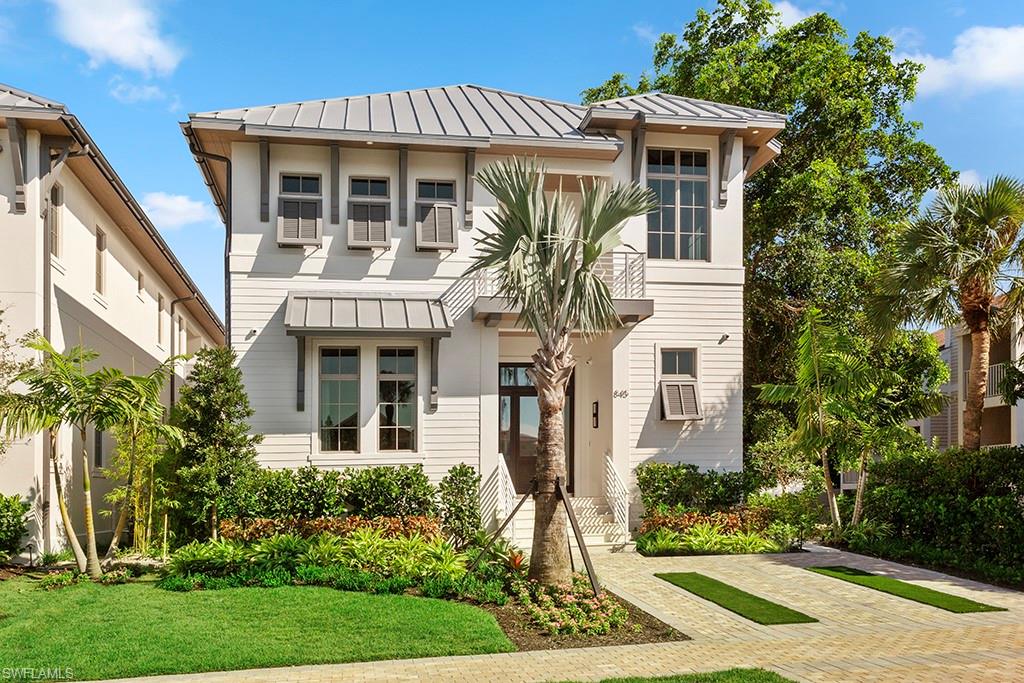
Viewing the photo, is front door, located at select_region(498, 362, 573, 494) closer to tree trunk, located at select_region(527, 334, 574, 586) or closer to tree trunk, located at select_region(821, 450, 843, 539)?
tree trunk, located at select_region(821, 450, 843, 539)

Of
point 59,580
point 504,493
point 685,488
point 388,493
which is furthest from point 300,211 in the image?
point 685,488

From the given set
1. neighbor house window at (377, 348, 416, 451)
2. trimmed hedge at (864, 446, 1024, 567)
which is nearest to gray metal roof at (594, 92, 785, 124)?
neighbor house window at (377, 348, 416, 451)

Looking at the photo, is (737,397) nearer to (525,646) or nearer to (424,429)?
(424,429)

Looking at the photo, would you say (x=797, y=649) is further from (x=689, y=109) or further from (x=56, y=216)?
(x=56, y=216)

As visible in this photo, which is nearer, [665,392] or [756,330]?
[665,392]

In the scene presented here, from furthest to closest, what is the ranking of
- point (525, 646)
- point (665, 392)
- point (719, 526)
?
point (665, 392), point (719, 526), point (525, 646)

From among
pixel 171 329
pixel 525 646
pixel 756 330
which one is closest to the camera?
pixel 525 646

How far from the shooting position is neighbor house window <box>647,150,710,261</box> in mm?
17750

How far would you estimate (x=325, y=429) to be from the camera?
635 inches

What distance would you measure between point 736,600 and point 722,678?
381 centimetres

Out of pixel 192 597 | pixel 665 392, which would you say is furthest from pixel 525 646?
pixel 665 392

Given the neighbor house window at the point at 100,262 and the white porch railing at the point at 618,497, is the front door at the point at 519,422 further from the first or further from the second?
the neighbor house window at the point at 100,262

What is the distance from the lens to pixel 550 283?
37.1 ft

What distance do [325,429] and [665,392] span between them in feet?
22.2
